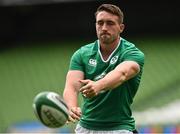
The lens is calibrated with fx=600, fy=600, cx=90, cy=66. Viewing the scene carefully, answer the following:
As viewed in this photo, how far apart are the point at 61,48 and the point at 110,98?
1198 cm

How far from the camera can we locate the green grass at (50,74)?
617 inches

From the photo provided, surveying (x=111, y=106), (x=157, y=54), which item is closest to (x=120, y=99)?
(x=111, y=106)

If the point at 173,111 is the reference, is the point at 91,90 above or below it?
above

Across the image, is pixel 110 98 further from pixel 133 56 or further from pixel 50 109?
pixel 50 109

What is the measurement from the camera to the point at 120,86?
6.29m

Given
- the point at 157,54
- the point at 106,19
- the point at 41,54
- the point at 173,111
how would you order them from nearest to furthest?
the point at 106,19, the point at 173,111, the point at 157,54, the point at 41,54

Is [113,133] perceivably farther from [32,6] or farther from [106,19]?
[32,6]

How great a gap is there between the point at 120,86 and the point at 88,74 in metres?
0.37

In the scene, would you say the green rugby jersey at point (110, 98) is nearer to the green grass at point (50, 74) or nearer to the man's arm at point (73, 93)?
the man's arm at point (73, 93)

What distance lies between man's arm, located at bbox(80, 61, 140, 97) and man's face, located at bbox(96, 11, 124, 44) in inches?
12.8

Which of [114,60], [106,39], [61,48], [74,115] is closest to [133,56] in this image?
[114,60]

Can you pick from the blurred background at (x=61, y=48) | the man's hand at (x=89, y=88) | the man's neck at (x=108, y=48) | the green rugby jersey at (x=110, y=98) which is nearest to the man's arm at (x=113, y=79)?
the man's hand at (x=89, y=88)

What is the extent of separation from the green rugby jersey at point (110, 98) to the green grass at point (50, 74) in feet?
28.7

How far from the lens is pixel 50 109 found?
18.9ft
